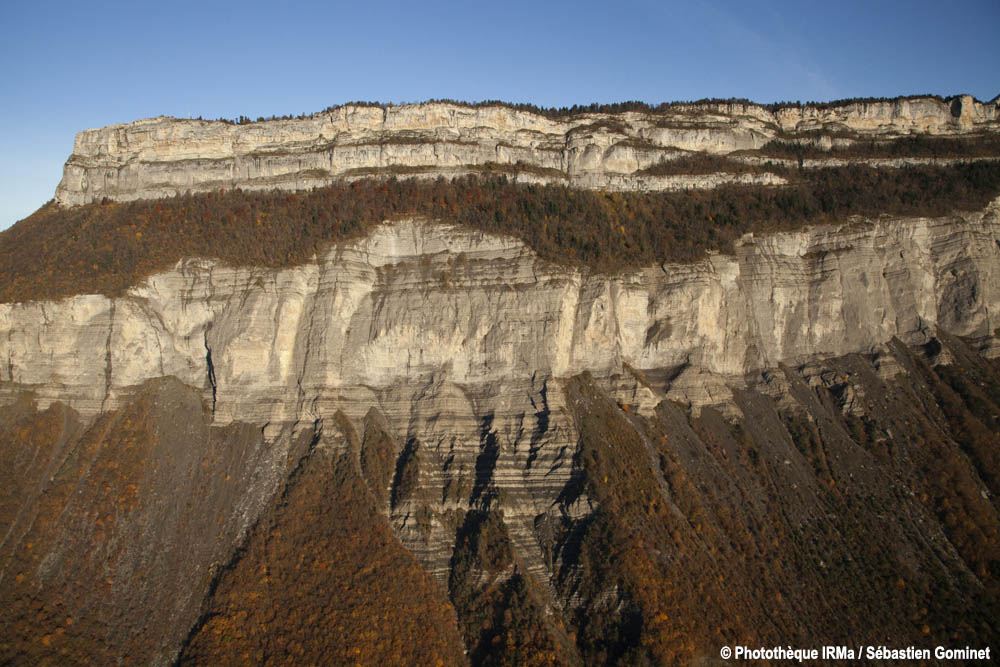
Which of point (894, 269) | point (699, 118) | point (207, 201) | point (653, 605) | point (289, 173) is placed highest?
point (699, 118)

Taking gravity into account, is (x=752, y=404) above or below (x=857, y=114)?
below

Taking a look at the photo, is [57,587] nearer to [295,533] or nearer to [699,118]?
[295,533]

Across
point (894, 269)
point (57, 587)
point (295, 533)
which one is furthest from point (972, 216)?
point (57, 587)

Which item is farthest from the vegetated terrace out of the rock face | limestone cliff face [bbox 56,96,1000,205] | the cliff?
limestone cliff face [bbox 56,96,1000,205]

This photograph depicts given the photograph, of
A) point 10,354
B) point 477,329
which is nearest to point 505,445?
point 477,329

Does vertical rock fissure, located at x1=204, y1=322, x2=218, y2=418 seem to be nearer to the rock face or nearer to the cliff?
the rock face

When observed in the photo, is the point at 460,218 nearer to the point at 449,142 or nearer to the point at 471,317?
the point at 471,317
